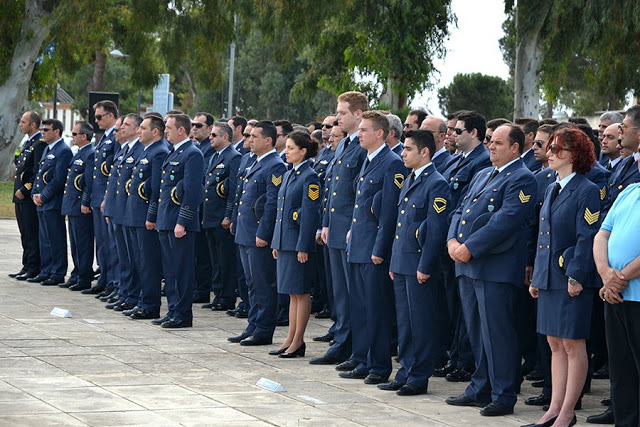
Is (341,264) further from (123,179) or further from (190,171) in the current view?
(123,179)

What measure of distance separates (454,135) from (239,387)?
3.00 metres

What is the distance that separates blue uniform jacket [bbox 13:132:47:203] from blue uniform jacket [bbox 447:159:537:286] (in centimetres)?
844

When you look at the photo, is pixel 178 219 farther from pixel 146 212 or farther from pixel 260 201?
pixel 260 201

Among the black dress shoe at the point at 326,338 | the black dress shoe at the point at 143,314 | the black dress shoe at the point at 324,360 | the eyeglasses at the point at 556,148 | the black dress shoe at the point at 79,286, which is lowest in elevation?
the black dress shoe at the point at 324,360

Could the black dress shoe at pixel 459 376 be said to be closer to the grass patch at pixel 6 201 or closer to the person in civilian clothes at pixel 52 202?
the person in civilian clothes at pixel 52 202

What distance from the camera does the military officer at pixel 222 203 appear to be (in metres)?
13.8

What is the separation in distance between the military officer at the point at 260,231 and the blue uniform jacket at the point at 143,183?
152 centimetres

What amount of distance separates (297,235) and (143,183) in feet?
Answer: 9.35

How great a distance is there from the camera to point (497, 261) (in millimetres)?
8781

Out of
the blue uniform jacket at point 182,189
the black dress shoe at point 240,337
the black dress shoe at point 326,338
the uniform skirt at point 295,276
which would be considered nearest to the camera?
the uniform skirt at point 295,276

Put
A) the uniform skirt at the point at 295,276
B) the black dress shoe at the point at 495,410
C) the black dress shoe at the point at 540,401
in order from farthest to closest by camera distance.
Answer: the uniform skirt at the point at 295,276 → the black dress shoe at the point at 540,401 → the black dress shoe at the point at 495,410

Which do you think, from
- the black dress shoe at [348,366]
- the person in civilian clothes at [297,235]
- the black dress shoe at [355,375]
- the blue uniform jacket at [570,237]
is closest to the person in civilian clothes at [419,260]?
the black dress shoe at [355,375]

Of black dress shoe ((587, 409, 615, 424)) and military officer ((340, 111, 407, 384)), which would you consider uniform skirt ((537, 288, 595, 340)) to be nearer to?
black dress shoe ((587, 409, 615, 424))

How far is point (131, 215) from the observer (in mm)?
13070
